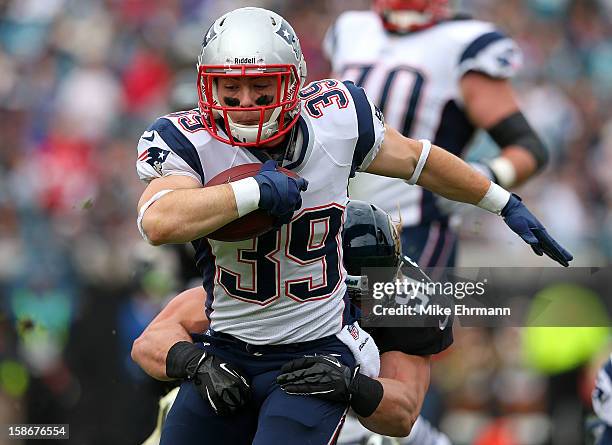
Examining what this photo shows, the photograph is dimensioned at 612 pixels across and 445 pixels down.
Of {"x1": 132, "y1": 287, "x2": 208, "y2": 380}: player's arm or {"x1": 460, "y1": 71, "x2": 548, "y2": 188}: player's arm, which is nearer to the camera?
{"x1": 132, "y1": 287, "x2": 208, "y2": 380}: player's arm

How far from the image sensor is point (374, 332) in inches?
145

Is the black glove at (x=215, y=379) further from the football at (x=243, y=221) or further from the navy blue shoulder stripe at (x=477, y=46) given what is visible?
the navy blue shoulder stripe at (x=477, y=46)

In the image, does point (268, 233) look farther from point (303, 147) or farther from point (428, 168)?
point (428, 168)

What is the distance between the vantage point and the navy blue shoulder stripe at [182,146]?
3.17m

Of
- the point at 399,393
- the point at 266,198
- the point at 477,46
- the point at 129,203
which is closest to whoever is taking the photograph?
the point at 266,198

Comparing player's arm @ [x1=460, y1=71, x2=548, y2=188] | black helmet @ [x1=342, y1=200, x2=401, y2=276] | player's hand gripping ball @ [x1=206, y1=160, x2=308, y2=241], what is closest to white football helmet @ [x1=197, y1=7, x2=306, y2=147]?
player's hand gripping ball @ [x1=206, y1=160, x2=308, y2=241]

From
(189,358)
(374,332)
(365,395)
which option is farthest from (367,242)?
(189,358)

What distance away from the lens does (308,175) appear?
3.26m

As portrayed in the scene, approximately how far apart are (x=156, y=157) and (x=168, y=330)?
0.67 m

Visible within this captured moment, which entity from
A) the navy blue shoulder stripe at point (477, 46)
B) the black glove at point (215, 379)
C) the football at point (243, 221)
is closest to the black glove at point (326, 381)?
the black glove at point (215, 379)

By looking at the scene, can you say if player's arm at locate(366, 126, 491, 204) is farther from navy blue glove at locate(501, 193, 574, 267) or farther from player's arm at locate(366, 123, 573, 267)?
navy blue glove at locate(501, 193, 574, 267)

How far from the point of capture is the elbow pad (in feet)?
17.1

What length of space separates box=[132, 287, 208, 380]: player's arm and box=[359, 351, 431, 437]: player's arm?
0.57 meters

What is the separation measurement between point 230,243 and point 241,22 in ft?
1.93
